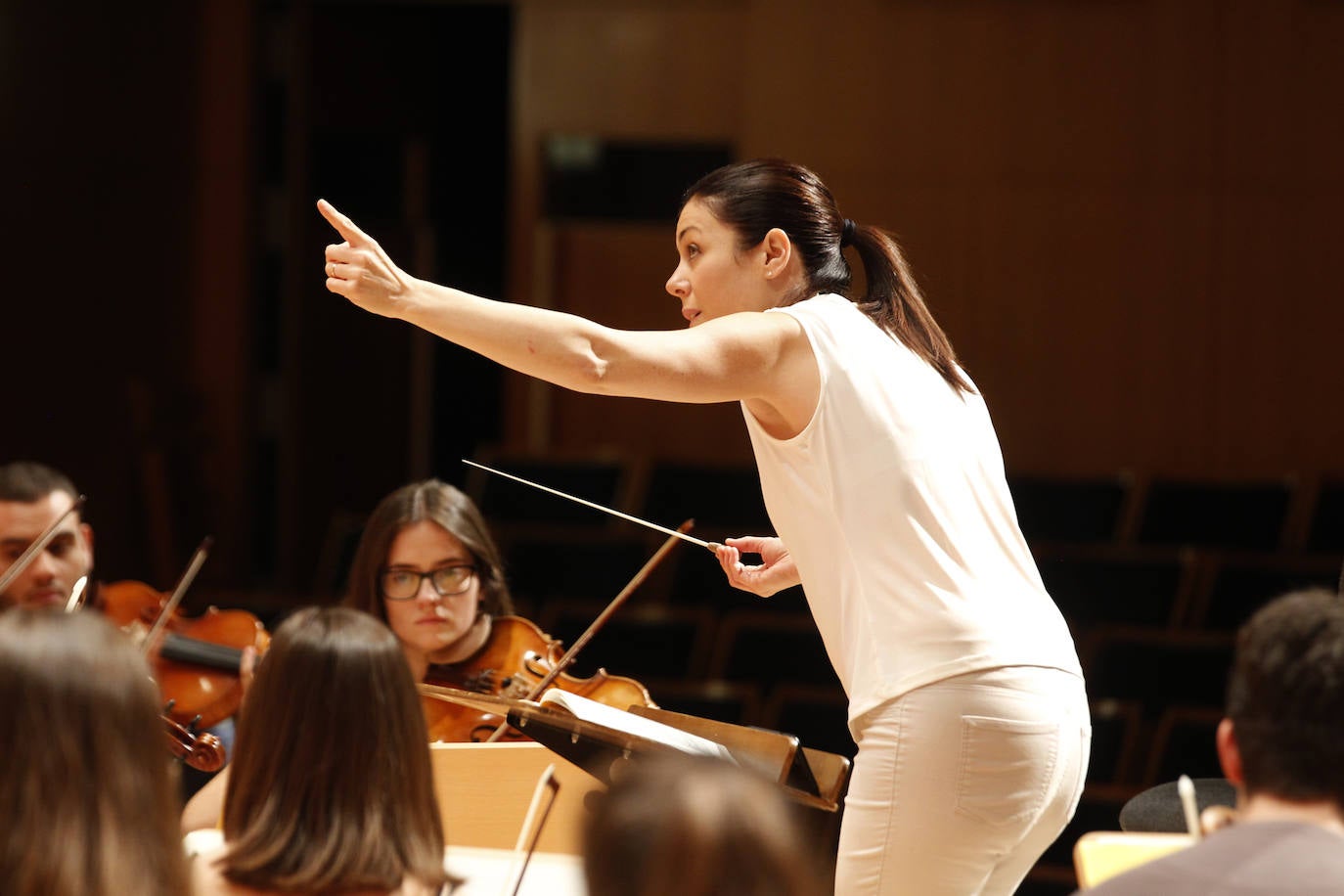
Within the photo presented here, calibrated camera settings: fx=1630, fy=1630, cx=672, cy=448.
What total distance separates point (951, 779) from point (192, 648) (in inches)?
74.7

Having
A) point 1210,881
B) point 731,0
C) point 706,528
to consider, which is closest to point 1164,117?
point 731,0

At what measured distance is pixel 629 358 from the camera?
169cm

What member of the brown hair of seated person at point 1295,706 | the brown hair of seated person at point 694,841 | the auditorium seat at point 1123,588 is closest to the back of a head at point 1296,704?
the brown hair of seated person at point 1295,706

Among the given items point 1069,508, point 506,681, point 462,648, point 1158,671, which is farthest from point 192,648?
point 1069,508

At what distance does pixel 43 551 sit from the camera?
2.99 m

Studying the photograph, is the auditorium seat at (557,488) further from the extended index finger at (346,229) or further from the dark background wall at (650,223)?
the extended index finger at (346,229)

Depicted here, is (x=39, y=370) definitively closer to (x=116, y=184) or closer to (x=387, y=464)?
(x=116, y=184)

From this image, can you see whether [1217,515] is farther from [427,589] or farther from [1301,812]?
[1301,812]

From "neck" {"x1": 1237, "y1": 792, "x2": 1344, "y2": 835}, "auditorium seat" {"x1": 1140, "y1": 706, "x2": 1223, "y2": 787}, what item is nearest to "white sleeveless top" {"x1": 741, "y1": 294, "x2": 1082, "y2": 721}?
"neck" {"x1": 1237, "y1": 792, "x2": 1344, "y2": 835}

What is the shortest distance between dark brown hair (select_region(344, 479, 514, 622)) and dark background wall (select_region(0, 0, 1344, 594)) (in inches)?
102

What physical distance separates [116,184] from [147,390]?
0.73 m

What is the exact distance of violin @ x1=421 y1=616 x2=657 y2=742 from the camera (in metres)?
2.58

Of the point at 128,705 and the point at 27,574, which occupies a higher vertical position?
the point at 128,705

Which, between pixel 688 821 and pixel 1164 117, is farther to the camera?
pixel 1164 117
